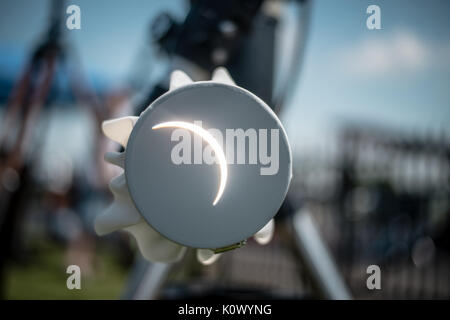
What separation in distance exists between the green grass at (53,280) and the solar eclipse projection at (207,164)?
1581 millimetres

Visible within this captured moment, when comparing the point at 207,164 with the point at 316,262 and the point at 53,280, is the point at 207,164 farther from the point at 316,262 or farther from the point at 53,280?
the point at 53,280

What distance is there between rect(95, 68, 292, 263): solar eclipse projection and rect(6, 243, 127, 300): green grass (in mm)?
1581

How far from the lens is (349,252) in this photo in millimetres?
2627

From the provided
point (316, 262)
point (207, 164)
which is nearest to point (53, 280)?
point (316, 262)

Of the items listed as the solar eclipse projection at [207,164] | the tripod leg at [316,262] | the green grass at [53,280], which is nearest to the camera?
the solar eclipse projection at [207,164]

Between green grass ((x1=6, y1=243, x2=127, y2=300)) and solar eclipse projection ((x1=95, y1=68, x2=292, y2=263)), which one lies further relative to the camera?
green grass ((x1=6, y1=243, x2=127, y2=300))

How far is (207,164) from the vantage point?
42 cm

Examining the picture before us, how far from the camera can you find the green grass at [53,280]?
7.14 ft

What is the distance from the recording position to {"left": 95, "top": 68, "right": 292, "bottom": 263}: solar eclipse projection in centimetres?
42

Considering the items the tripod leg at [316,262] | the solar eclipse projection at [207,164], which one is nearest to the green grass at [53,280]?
the tripod leg at [316,262]

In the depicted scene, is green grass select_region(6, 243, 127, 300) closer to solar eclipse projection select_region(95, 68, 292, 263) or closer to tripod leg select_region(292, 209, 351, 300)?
tripod leg select_region(292, 209, 351, 300)

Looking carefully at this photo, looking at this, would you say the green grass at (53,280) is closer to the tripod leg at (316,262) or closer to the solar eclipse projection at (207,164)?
the tripod leg at (316,262)

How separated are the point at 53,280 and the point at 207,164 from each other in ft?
8.22

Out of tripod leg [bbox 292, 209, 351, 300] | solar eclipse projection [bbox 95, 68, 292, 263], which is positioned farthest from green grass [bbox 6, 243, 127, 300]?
solar eclipse projection [bbox 95, 68, 292, 263]
